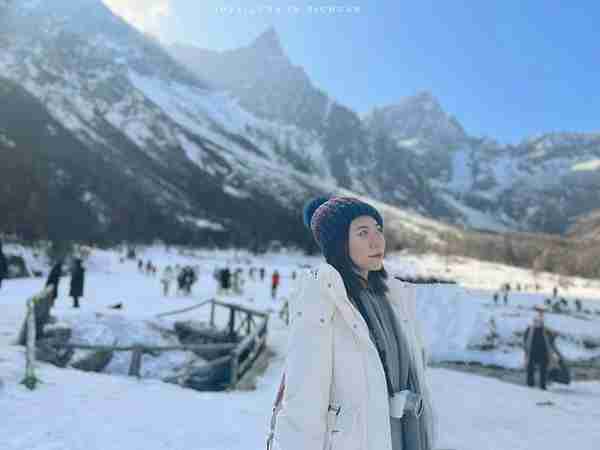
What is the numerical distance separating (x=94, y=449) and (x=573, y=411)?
7261mm

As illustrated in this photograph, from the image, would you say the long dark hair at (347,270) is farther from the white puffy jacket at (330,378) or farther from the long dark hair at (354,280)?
the white puffy jacket at (330,378)

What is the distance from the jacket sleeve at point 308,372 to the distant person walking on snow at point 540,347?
30.2ft

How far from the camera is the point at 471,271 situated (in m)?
67.8

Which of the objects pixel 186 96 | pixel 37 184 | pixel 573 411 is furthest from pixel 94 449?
pixel 186 96

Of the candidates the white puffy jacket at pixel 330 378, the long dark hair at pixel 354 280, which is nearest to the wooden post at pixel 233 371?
the long dark hair at pixel 354 280

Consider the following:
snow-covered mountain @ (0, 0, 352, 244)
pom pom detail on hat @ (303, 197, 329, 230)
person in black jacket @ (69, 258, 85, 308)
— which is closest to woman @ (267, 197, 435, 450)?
pom pom detail on hat @ (303, 197, 329, 230)

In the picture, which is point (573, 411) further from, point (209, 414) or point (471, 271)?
point (471, 271)

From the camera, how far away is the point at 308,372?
6.21 feet

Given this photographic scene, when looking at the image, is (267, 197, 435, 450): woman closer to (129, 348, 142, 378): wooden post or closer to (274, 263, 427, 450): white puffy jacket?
(274, 263, 427, 450): white puffy jacket

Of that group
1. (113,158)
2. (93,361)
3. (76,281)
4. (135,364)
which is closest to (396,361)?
(135,364)

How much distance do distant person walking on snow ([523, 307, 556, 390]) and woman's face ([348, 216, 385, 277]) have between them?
8.93 metres

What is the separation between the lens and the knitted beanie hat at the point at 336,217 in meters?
2.21

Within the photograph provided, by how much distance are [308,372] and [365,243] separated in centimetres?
63

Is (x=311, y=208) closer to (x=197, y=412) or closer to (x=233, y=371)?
(x=197, y=412)
